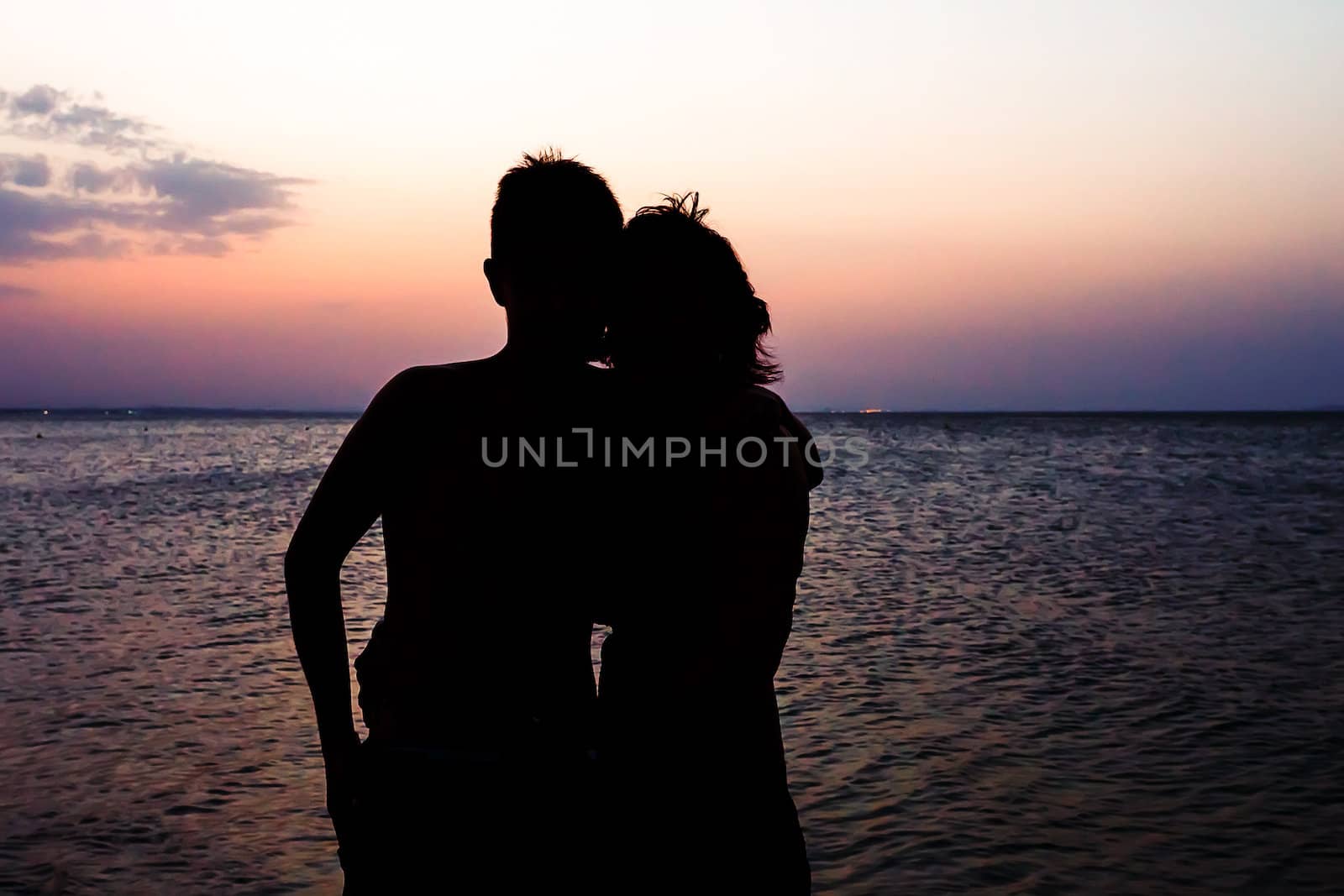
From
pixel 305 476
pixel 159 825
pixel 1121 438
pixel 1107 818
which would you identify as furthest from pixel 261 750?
pixel 1121 438

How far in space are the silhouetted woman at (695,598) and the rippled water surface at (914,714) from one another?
14.7 ft

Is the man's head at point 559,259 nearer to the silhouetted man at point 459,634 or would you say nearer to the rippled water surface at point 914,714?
the silhouetted man at point 459,634

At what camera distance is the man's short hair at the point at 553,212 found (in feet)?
7.54

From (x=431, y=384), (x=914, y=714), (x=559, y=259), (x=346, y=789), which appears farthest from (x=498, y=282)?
(x=914, y=714)

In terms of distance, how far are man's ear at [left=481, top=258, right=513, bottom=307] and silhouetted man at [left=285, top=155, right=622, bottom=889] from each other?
0.20 meters

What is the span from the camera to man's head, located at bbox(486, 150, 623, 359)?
230 cm

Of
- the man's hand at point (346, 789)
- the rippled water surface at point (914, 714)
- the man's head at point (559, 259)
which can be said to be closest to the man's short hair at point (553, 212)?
the man's head at point (559, 259)

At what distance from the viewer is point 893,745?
8.61m

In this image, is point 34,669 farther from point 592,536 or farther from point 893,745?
point 592,536

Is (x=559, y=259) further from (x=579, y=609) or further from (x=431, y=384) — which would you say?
(x=579, y=609)

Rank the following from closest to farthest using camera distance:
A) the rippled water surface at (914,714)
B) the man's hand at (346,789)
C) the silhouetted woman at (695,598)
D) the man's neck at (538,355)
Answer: the silhouetted woman at (695,598) < the man's hand at (346,789) < the man's neck at (538,355) < the rippled water surface at (914,714)

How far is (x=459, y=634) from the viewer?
2152mm

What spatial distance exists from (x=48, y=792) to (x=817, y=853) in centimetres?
514

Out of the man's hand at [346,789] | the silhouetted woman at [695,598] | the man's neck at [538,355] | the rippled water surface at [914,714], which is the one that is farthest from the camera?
the rippled water surface at [914,714]
